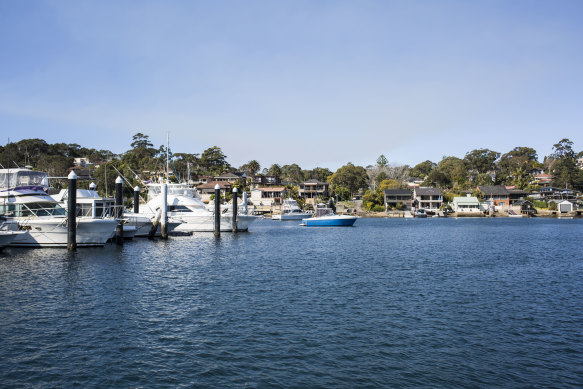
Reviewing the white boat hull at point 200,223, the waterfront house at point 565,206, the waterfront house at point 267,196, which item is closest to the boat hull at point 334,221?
the white boat hull at point 200,223

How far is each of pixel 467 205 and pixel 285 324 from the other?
121802 mm

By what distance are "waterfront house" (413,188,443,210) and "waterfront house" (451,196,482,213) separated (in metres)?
5.01

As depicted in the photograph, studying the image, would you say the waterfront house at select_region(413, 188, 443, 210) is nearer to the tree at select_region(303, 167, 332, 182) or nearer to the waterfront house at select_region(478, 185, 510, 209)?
the waterfront house at select_region(478, 185, 510, 209)

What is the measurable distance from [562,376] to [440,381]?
375cm

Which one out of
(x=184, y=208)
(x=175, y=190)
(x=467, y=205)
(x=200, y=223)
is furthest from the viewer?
(x=467, y=205)

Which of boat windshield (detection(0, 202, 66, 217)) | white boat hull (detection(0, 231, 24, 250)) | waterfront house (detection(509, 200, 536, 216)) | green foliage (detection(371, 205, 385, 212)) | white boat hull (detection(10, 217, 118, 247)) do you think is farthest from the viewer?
green foliage (detection(371, 205, 385, 212))

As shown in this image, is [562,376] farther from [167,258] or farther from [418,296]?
[167,258]

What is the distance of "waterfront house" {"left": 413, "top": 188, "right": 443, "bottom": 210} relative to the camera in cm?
12838

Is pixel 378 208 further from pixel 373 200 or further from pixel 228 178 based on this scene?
pixel 228 178

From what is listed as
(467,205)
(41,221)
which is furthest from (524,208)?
(41,221)

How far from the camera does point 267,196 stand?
13200cm

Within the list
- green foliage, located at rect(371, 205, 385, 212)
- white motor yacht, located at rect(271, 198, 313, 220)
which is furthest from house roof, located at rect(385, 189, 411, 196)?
white motor yacht, located at rect(271, 198, 313, 220)

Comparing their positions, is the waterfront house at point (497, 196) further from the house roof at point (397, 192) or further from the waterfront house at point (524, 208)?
the house roof at point (397, 192)

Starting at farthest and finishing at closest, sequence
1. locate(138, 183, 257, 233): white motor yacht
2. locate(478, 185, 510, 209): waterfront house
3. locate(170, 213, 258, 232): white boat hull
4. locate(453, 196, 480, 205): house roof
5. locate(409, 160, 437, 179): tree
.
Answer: locate(409, 160, 437, 179): tree < locate(478, 185, 510, 209): waterfront house < locate(453, 196, 480, 205): house roof < locate(170, 213, 258, 232): white boat hull < locate(138, 183, 257, 233): white motor yacht
